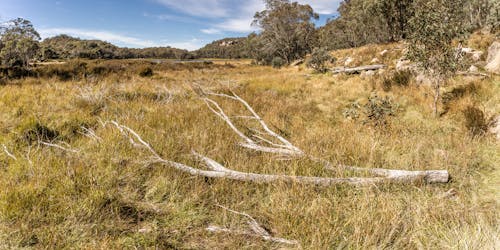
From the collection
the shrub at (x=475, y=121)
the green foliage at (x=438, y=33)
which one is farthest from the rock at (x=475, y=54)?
the shrub at (x=475, y=121)

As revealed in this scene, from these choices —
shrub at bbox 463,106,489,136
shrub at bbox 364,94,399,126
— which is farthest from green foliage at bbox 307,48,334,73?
shrub at bbox 463,106,489,136

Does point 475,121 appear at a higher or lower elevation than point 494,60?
lower

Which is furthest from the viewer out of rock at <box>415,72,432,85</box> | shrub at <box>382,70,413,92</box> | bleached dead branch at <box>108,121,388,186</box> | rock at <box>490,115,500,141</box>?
shrub at <box>382,70,413,92</box>

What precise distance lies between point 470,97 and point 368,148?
5.08m

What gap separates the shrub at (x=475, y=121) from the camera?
186 inches

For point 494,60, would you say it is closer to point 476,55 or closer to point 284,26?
point 476,55

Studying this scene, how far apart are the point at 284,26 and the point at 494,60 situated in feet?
114

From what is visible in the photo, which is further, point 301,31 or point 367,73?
point 301,31

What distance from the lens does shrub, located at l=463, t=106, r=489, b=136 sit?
186 inches

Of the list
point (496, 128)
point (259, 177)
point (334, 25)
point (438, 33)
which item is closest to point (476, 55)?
point (438, 33)

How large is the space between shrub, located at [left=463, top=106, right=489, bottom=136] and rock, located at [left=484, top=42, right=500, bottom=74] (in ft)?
13.5

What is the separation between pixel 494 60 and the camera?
8.61 m

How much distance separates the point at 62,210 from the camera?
2234 millimetres

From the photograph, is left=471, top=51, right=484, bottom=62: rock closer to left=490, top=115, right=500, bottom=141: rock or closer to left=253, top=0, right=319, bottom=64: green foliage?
left=490, top=115, right=500, bottom=141: rock
